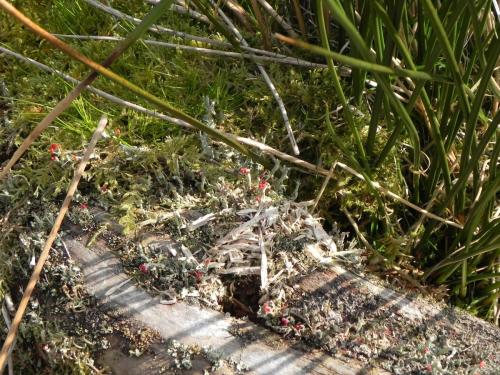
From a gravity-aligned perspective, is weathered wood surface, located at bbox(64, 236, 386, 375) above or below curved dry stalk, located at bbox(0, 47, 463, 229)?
below

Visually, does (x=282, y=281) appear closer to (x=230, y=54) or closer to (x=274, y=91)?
(x=274, y=91)

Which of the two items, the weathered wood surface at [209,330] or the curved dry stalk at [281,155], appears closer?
the weathered wood surface at [209,330]

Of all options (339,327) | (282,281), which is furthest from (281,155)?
(339,327)

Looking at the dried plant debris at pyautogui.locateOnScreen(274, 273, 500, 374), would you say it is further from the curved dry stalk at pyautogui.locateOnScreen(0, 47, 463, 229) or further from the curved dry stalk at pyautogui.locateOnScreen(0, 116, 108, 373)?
the curved dry stalk at pyautogui.locateOnScreen(0, 116, 108, 373)

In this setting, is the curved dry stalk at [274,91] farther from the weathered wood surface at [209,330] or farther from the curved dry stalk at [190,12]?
the weathered wood surface at [209,330]

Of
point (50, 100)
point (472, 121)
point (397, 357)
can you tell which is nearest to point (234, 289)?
point (397, 357)

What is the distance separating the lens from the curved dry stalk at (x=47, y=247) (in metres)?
1.44

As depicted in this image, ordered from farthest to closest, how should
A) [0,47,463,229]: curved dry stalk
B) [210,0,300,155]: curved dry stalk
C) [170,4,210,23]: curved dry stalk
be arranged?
[170,4,210,23]: curved dry stalk < [210,0,300,155]: curved dry stalk < [0,47,463,229]: curved dry stalk

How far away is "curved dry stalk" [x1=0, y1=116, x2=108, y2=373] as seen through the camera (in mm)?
1443

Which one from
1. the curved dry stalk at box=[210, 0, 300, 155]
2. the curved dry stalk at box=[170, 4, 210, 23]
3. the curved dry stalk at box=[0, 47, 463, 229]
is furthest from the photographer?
the curved dry stalk at box=[170, 4, 210, 23]

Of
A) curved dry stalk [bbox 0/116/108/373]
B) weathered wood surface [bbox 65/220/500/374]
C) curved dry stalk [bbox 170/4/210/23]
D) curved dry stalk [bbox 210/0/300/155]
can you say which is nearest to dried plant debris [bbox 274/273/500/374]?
weathered wood surface [bbox 65/220/500/374]

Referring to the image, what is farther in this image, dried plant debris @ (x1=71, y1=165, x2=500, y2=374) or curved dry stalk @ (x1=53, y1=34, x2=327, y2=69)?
curved dry stalk @ (x1=53, y1=34, x2=327, y2=69)

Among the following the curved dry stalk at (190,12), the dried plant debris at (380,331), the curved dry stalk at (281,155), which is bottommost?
the dried plant debris at (380,331)

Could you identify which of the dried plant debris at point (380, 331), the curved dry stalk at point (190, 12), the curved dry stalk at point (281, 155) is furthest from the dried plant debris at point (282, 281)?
the curved dry stalk at point (190, 12)
